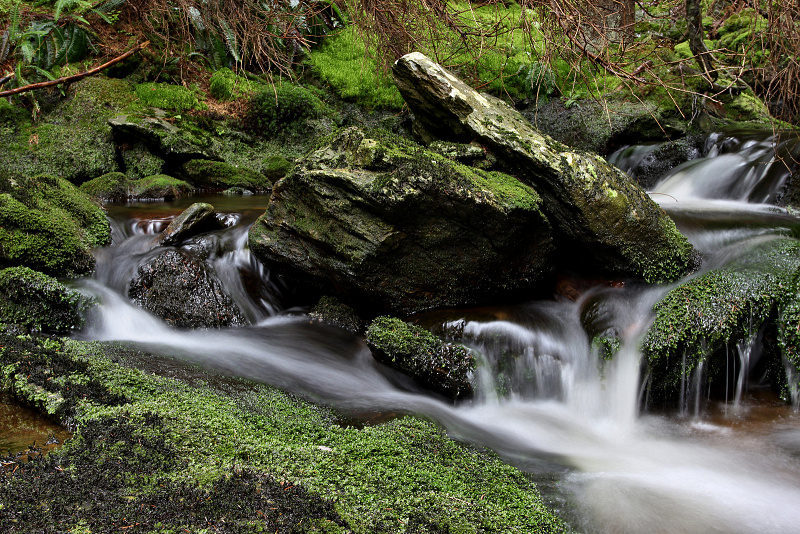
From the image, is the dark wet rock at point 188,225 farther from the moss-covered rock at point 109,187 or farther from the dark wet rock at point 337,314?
the moss-covered rock at point 109,187

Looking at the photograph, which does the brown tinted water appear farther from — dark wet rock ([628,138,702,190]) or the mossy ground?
dark wet rock ([628,138,702,190])

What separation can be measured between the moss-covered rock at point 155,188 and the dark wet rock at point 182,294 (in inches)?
119

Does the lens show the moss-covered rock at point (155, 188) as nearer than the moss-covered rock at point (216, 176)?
Yes

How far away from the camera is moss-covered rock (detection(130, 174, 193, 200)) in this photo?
8.16m

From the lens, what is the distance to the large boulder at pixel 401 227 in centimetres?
466

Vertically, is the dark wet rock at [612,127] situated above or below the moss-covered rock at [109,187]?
above

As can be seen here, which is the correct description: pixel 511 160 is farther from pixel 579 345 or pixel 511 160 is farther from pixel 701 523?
pixel 701 523

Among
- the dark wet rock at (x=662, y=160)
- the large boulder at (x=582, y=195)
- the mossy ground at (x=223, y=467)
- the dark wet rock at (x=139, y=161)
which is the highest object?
the dark wet rock at (x=662, y=160)

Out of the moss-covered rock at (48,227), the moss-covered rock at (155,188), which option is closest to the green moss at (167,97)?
the moss-covered rock at (155,188)

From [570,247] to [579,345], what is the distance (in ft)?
3.53

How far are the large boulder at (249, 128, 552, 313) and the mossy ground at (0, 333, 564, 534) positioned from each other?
1658 millimetres

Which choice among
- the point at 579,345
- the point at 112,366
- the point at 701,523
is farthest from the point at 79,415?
the point at 579,345

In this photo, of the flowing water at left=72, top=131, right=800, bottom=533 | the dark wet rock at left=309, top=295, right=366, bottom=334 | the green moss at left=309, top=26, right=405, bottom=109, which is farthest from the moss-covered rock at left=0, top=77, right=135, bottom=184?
the dark wet rock at left=309, top=295, right=366, bottom=334

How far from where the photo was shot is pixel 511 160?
208 inches
